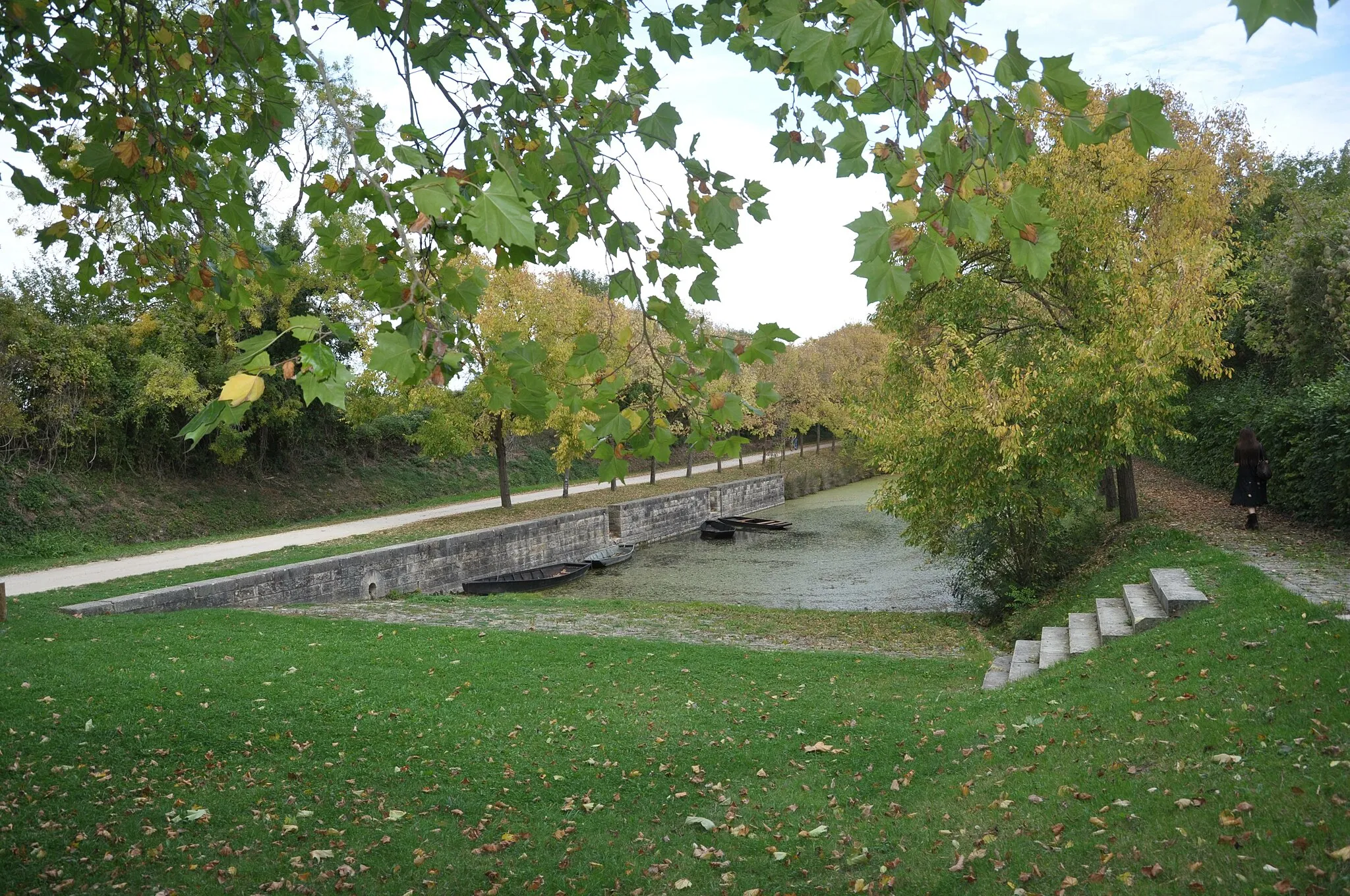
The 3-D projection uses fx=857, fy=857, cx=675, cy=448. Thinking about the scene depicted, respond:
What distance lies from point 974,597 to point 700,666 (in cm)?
616

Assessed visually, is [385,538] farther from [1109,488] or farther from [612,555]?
[1109,488]

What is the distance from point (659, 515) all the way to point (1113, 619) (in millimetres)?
18372

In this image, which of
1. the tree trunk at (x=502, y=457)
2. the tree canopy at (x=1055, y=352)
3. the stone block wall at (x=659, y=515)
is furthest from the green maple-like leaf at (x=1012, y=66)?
the stone block wall at (x=659, y=515)

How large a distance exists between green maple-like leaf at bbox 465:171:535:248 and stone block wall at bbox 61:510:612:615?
1056 centimetres

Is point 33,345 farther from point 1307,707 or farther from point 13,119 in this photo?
point 1307,707

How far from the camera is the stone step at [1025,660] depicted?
808 centimetres

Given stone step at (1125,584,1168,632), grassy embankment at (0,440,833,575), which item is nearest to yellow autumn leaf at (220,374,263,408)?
stone step at (1125,584,1168,632)

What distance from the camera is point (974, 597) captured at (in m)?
13.1

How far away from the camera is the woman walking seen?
12.2m

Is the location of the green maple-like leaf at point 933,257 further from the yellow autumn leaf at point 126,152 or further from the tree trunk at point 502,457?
the tree trunk at point 502,457

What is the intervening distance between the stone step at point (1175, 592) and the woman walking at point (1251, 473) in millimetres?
3670

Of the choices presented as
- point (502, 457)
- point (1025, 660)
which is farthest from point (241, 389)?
point (502, 457)

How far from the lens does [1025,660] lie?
8.67 metres

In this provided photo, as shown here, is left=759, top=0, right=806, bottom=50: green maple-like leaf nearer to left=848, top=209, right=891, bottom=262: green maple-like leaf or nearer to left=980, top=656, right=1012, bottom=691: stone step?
left=848, top=209, right=891, bottom=262: green maple-like leaf
